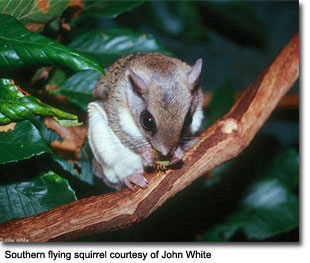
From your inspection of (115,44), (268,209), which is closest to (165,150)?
(115,44)

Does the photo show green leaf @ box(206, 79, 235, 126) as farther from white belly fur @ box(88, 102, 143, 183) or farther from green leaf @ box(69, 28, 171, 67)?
white belly fur @ box(88, 102, 143, 183)

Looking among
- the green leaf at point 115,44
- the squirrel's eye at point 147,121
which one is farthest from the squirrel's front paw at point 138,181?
the green leaf at point 115,44

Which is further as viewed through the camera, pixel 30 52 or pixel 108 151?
pixel 108 151

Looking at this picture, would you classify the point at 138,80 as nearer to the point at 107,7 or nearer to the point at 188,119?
the point at 188,119

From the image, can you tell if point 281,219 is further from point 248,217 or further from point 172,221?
point 172,221

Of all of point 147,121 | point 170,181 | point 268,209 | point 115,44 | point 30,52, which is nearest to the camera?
point 30,52

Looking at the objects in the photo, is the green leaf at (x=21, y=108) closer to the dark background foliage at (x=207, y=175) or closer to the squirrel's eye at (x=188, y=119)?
the dark background foliage at (x=207, y=175)

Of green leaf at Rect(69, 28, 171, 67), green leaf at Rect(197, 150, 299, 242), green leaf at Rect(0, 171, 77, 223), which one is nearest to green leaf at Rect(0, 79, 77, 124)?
green leaf at Rect(0, 171, 77, 223)
